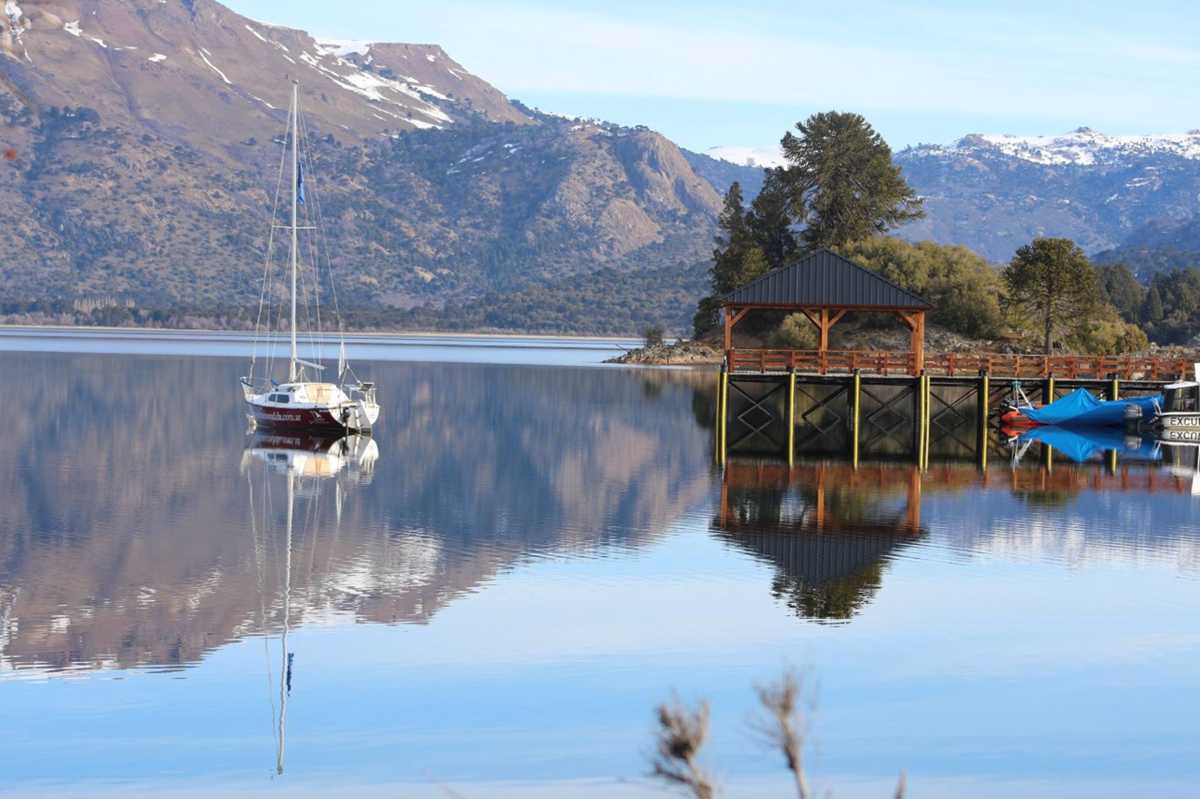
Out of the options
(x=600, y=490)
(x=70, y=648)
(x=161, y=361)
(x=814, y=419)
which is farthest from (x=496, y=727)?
(x=161, y=361)

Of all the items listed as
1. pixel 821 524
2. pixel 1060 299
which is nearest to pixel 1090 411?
pixel 1060 299

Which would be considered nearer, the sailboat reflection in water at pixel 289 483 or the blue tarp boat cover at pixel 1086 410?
the sailboat reflection in water at pixel 289 483

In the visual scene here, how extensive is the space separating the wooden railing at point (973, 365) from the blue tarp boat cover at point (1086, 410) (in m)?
1.56

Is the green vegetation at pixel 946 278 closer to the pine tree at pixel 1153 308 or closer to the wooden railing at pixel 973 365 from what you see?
the wooden railing at pixel 973 365

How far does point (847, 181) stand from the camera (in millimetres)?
101125

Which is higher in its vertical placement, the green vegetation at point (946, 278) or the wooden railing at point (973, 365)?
the green vegetation at point (946, 278)

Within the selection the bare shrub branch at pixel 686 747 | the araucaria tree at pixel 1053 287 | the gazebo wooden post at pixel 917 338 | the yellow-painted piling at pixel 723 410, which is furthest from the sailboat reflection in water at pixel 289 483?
the araucaria tree at pixel 1053 287

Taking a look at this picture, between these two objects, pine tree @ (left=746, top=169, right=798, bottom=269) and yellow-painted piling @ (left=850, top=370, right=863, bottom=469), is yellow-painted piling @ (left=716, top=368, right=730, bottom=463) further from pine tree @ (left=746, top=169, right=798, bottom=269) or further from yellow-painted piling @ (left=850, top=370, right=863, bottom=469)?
pine tree @ (left=746, top=169, right=798, bottom=269)

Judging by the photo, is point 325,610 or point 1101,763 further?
point 325,610

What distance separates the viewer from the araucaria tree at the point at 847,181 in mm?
100312

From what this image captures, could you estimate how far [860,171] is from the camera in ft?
332

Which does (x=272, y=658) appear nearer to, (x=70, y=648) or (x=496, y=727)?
(x=70, y=648)

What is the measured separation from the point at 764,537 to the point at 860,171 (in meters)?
73.2

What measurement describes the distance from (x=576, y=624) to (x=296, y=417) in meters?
32.1
